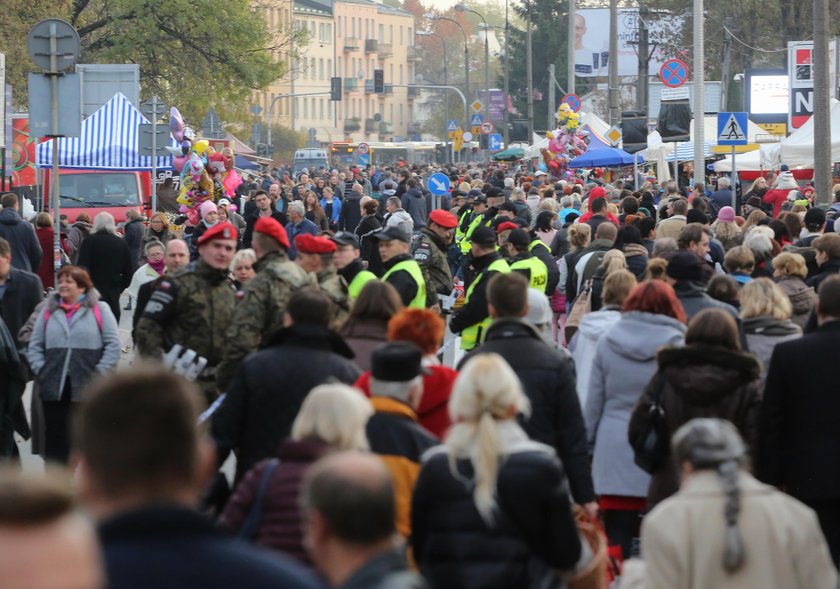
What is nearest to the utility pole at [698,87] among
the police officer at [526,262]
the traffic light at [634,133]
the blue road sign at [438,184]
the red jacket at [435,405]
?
the traffic light at [634,133]

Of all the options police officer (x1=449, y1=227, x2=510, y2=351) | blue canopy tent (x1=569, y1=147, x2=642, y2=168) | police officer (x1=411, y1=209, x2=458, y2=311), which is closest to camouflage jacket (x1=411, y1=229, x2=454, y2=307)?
police officer (x1=411, y1=209, x2=458, y2=311)

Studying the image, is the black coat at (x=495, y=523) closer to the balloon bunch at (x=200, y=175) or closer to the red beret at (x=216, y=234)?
the red beret at (x=216, y=234)

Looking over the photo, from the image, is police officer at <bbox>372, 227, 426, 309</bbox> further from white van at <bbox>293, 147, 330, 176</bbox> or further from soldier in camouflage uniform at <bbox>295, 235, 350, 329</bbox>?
white van at <bbox>293, 147, 330, 176</bbox>

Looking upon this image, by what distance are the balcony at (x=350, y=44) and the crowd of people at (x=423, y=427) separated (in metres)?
142

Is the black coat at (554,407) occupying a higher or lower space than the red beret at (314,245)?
lower

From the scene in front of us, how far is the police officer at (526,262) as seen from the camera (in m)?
13.2

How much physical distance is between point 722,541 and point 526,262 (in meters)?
8.54

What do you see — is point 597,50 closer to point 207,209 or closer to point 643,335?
point 207,209

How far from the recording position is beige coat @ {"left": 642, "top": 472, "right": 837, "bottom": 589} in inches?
190

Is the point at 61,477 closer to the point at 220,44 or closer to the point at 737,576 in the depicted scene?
the point at 737,576

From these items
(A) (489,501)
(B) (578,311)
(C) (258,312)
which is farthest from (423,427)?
(B) (578,311)

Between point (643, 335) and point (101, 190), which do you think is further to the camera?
point (101, 190)

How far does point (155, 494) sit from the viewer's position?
309 cm

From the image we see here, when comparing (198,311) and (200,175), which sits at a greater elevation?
(200,175)
